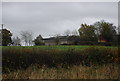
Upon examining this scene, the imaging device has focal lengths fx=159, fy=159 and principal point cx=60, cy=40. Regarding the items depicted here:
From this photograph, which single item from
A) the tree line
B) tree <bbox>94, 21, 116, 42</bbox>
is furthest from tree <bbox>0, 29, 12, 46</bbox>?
tree <bbox>94, 21, 116, 42</bbox>

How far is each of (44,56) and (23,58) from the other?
1.40 m

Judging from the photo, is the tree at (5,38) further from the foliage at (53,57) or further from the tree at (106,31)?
the tree at (106,31)

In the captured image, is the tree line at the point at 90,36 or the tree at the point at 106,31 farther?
the tree at the point at 106,31

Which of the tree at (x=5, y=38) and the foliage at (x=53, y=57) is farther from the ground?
the tree at (x=5, y=38)

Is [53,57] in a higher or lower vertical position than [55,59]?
higher

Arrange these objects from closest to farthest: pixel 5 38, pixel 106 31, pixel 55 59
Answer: pixel 55 59 → pixel 5 38 → pixel 106 31

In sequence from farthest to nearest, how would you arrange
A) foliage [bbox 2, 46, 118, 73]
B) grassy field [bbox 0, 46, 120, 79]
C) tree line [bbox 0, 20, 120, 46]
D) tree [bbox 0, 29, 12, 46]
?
tree line [bbox 0, 20, 120, 46], tree [bbox 0, 29, 12, 46], foliage [bbox 2, 46, 118, 73], grassy field [bbox 0, 46, 120, 79]

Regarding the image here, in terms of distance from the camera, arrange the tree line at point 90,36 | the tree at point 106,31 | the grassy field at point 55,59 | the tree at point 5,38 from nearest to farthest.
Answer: the grassy field at point 55,59 → the tree at point 5,38 → the tree line at point 90,36 → the tree at point 106,31

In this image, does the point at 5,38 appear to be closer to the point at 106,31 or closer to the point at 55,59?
the point at 55,59

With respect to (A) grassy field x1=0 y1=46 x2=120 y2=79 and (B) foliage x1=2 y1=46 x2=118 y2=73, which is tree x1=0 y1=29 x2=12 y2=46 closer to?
(A) grassy field x1=0 y1=46 x2=120 y2=79

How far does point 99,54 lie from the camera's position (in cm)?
1171

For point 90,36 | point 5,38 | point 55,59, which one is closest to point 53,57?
point 55,59

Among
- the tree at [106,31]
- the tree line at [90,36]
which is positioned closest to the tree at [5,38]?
the tree line at [90,36]

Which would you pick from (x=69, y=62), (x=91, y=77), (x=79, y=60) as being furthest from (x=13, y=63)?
(x=91, y=77)
